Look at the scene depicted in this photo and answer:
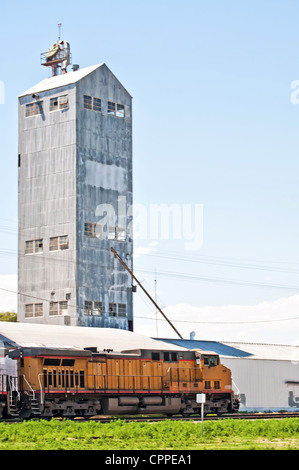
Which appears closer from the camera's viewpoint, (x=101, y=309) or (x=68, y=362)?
Answer: (x=68, y=362)

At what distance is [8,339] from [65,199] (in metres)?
22.7

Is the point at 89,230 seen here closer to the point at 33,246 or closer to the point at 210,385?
the point at 33,246

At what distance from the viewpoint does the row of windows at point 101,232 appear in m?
71.1

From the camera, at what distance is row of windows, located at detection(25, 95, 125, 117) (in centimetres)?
7250

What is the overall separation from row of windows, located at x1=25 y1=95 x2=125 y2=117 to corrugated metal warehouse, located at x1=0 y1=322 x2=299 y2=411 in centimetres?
2213

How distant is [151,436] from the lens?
96.2 ft

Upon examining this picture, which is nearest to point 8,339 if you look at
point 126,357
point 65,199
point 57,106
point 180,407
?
point 126,357

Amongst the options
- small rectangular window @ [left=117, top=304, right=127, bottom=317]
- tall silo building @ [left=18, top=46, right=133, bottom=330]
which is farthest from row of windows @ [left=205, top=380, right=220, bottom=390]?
small rectangular window @ [left=117, top=304, right=127, bottom=317]

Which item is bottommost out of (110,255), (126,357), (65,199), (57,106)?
(126,357)

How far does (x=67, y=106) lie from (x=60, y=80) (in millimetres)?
4351

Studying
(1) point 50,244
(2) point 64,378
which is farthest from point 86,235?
(2) point 64,378

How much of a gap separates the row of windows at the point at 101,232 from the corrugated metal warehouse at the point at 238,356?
9758mm

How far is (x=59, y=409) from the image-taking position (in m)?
41.0

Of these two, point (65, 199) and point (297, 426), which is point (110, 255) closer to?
point (65, 199)
